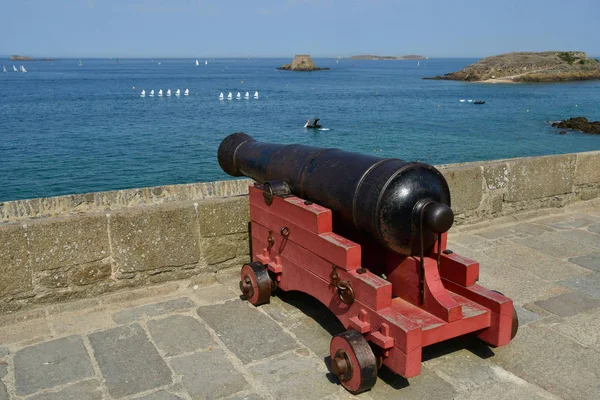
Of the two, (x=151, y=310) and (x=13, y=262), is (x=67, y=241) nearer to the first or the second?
(x=13, y=262)

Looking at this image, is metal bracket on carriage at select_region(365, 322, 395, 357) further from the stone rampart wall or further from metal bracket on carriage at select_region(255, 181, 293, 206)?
the stone rampart wall

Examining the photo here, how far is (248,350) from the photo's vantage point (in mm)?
3732

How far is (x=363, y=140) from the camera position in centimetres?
3575

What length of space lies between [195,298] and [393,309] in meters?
1.87

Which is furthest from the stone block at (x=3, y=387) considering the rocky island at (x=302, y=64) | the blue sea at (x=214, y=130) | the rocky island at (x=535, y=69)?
the rocky island at (x=302, y=64)

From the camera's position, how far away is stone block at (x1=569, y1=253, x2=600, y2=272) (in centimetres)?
517

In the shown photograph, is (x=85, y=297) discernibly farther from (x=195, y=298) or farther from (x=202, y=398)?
(x=202, y=398)

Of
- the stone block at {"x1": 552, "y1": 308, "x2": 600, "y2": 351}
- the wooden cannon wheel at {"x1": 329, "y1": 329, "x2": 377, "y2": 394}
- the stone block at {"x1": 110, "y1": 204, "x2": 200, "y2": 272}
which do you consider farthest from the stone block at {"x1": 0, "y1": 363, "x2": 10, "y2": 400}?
the stone block at {"x1": 552, "y1": 308, "x2": 600, "y2": 351}

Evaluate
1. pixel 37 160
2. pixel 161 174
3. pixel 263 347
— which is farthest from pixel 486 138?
pixel 263 347

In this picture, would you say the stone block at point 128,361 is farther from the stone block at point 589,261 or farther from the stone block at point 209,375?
the stone block at point 589,261

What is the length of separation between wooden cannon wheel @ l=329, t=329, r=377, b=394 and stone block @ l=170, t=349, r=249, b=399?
0.54m

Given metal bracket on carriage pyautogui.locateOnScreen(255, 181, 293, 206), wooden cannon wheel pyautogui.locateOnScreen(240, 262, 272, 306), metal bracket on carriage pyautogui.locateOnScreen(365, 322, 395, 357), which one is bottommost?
wooden cannon wheel pyautogui.locateOnScreen(240, 262, 272, 306)

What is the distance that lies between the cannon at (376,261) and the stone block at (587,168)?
4287mm

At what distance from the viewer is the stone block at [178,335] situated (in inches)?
149
